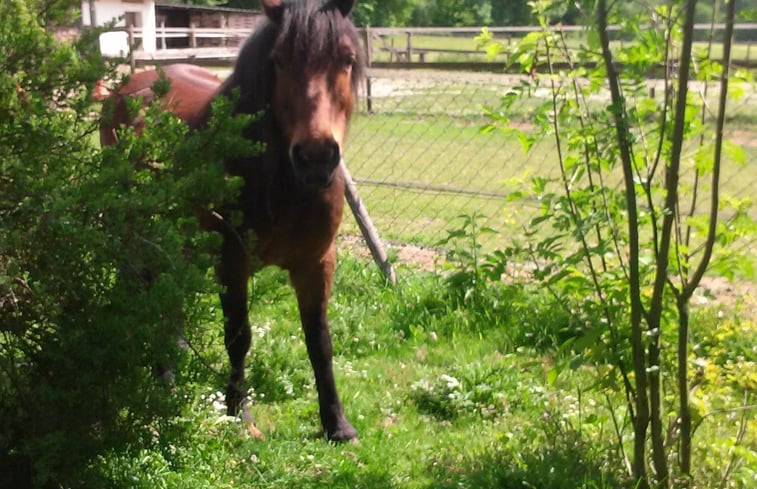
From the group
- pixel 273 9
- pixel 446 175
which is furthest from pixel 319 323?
pixel 446 175

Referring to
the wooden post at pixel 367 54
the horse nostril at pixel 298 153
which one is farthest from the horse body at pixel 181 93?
the horse nostril at pixel 298 153

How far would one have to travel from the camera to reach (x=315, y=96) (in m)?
3.36

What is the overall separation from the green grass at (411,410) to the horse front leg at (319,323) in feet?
0.55

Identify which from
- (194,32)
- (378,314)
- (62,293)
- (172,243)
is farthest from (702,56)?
(194,32)

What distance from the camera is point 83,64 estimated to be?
2.76 m

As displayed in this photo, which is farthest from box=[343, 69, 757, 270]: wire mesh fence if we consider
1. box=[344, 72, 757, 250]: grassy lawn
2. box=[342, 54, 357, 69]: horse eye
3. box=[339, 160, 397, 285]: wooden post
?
box=[342, 54, 357, 69]: horse eye

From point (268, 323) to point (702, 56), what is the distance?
331cm

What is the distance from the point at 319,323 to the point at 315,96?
1.36m

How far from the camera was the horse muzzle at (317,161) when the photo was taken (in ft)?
10.5

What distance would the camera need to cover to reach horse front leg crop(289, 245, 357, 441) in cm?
409

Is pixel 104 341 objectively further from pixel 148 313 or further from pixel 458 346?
pixel 458 346

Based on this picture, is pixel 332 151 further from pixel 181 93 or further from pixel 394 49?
pixel 394 49

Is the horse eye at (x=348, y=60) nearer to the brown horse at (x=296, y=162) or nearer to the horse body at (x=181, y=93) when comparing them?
the brown horse at (x=296, y=162)

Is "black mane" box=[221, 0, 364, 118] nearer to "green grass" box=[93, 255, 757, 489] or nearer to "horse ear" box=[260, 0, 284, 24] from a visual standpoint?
"horse ear" box=[260, 0, 284, 24]
